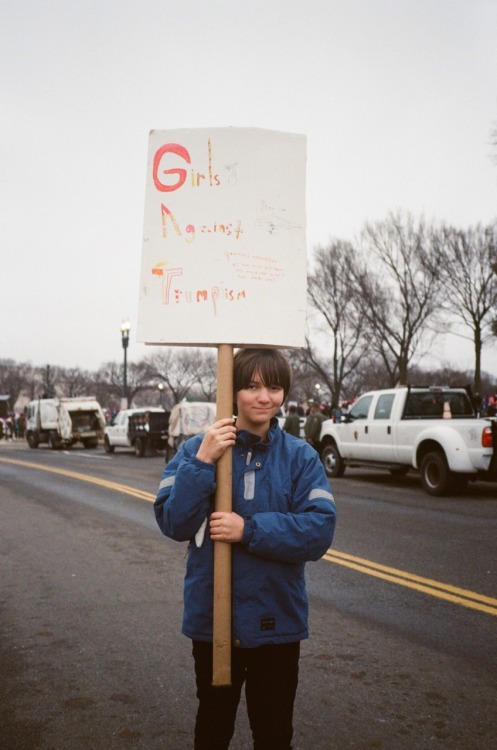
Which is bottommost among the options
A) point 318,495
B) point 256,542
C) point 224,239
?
point 256,542

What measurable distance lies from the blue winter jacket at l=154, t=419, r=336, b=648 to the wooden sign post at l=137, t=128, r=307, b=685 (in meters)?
0.47

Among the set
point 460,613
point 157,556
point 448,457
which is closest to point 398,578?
point 460,613

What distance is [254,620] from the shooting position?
241cm

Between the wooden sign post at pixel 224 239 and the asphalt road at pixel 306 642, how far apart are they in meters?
2.07

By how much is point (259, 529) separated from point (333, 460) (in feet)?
46.3

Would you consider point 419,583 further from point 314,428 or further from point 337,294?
point 337,294

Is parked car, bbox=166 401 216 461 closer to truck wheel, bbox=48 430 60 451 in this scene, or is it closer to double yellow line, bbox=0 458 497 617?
double yellow line, bbox=0 458 497 617

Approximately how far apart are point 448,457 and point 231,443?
33.8 ft

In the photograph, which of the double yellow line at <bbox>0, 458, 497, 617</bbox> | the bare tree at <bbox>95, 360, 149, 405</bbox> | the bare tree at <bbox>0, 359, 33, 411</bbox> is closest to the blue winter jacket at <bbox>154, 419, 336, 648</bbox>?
the double yellow line at <bbox>0, 458, 497, 617</bbox>

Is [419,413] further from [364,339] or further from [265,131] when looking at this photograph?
[364,339]

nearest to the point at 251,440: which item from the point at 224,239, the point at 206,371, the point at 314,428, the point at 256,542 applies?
the point at 256,542

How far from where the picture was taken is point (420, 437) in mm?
12812

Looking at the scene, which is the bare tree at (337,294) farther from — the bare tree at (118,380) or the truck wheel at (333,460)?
the bare tree at (118,380)

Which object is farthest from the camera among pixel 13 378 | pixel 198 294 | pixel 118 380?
pixel 13 378
